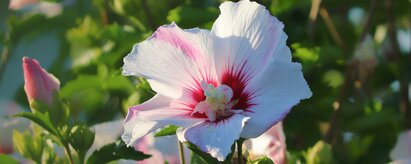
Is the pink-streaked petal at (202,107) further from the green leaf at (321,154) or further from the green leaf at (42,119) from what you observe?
A: the green leaf at (321,154)

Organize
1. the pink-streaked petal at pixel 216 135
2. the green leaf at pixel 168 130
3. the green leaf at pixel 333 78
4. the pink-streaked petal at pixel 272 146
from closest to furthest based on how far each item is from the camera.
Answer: the pink-streaked petal at pixel 216 135
the green leaf at pixel 168 130
the pink-streaked petal at pixel 272 146
the green leaf at pixel 333 78

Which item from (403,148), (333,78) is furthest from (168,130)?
(333,78)

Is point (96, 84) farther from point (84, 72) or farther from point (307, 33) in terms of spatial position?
point (307, 33)

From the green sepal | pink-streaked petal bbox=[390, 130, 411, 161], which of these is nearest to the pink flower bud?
the green sepal

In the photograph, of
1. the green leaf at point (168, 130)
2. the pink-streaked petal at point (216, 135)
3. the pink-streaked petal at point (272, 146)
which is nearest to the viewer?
the pink-streaked petal at point (216, 135)

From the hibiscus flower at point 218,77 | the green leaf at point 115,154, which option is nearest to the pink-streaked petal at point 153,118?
the hibiscus flower at point 218,77

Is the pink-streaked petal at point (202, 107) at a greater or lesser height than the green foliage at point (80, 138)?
greater

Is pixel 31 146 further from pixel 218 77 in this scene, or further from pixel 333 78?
pixel 333 78

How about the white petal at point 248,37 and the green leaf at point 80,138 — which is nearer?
the white petal at point 248,37

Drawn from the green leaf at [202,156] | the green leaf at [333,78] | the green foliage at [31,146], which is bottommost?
the green foliage at [31,146]

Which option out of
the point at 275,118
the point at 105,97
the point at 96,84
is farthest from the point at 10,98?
the point at 275,118
